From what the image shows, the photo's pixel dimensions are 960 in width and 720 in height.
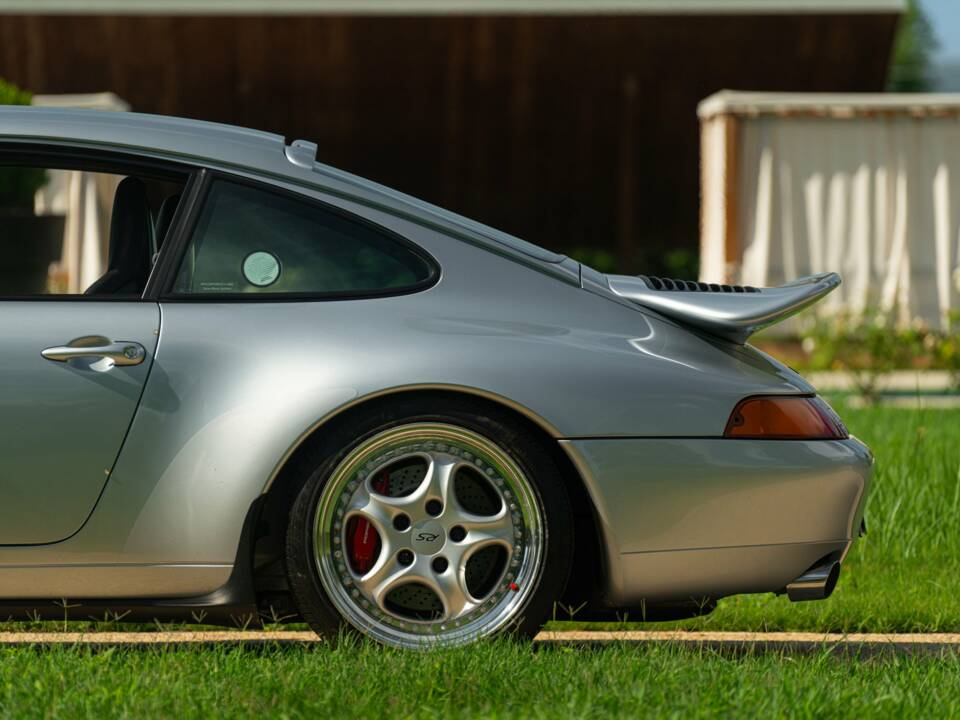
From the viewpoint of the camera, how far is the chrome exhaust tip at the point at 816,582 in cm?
425

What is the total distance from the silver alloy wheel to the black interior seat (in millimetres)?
886

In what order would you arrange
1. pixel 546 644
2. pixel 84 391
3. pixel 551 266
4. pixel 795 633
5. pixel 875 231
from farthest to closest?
1. pixel 875 231
2. pixel 795 633
3. pixel 546 644
4. pixel 551 266
5. pixel 84 391

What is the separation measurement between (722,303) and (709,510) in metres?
0.60

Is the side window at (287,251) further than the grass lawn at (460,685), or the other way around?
the side window at (287,251)

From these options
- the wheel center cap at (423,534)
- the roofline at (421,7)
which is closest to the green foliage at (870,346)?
the roofline at (421,7)

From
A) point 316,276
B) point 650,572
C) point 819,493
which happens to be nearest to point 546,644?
point 650,572

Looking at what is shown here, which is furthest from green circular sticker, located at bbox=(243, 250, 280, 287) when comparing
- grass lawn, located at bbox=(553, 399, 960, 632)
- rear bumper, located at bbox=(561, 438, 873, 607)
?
grass lawn, located at bbox=(553, 399, 960, 632)

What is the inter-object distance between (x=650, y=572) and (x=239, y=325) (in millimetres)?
1318

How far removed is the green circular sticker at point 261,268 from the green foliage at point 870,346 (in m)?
8.57

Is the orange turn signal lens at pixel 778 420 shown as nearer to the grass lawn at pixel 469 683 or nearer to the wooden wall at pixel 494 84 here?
the grass lawn at pixel 469 683

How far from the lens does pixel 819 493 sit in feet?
13.8

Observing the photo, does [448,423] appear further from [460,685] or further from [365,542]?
[460,685]

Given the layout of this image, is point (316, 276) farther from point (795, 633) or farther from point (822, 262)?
point (822, 262)

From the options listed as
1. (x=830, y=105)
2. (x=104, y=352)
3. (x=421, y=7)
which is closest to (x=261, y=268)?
(x=104, y=352)
